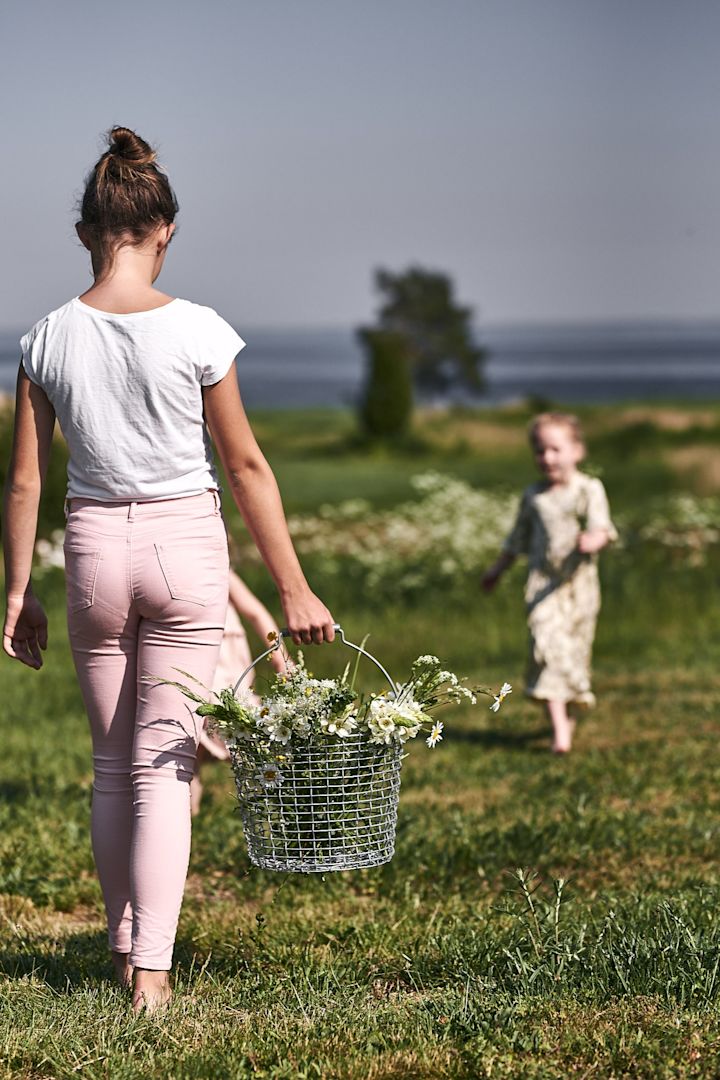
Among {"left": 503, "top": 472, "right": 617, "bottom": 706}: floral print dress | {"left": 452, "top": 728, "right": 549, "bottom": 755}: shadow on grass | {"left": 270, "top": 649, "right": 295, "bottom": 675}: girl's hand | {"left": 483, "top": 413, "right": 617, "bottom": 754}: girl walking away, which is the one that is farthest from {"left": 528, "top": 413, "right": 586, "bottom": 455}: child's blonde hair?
{"left": 270, "top": 649, "right": 295, "bottom": 675}: girl's hand

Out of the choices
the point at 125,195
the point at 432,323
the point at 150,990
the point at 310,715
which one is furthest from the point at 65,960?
the point at 432,323

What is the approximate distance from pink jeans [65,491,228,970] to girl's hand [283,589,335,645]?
160 mm

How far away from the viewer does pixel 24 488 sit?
10.9 ft

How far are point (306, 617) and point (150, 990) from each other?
941 mm

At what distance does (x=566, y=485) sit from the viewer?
723 centimetres

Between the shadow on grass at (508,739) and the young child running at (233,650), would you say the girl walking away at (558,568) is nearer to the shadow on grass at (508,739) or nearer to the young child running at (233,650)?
the shadow on grass at (508,739)

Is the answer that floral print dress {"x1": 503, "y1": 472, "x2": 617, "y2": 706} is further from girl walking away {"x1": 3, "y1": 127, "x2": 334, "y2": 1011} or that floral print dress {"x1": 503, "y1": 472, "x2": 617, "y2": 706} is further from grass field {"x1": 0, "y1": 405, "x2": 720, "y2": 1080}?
girl walking away {"x1": 3, "y1": 127, "x2": 334, "y2": 1011}

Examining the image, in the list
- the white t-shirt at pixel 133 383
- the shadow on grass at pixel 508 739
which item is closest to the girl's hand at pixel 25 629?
the white t-shirt at pixel 133 383

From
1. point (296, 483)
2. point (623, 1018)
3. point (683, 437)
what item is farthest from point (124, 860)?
point (683, 437)

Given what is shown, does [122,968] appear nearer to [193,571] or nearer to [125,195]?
[193,571]

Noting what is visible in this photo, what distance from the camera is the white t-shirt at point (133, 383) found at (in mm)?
3180

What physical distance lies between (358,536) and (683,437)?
750 inches

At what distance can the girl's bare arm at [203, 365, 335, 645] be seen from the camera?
10.7 ft

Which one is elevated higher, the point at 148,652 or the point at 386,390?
the point at 386,390
